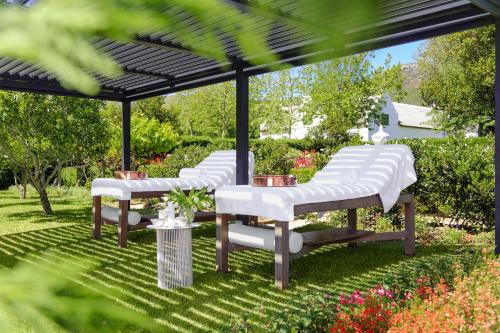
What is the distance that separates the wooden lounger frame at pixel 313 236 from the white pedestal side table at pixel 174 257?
55cm

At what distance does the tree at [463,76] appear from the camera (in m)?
19.0

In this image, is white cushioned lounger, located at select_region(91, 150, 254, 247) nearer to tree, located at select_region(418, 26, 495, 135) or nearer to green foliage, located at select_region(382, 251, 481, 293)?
green foliage, located at select_region(382, 251, 481, 293)

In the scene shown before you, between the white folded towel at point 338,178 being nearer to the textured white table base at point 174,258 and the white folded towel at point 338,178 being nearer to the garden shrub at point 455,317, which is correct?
the textured white table base at point 174,258

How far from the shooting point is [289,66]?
37 cm

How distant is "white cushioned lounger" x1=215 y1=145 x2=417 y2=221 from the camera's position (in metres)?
4.49

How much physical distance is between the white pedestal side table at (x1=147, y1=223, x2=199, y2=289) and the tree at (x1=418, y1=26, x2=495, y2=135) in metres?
17.3

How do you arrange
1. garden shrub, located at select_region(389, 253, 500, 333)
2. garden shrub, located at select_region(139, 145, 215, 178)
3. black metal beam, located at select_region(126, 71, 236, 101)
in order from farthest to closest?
1. garden shrub, located at select_region(139, 145, 215, 178)
2. black metal beam, located at select_region(126, 71, 236, 101)
3. garden shrub, located at select_region(389, 253, 500, 333)

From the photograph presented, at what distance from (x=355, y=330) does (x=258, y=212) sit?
2144 millimetres

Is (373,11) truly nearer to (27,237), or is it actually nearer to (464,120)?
(27,237)

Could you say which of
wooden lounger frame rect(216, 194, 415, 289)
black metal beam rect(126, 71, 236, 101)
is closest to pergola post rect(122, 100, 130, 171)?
black metal beam rect(126, 71, 236, 101)

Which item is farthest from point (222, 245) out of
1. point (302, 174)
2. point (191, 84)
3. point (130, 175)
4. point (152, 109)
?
point (152, 109)

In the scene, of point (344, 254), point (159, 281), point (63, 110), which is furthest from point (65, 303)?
point (63, 110)

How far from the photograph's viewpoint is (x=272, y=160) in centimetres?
1050

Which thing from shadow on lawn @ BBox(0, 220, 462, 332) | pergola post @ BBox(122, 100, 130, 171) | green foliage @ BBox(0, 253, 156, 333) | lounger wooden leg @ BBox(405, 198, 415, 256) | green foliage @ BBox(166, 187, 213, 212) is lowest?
shadow on lawn @ BBox(0, 220, 462, 332)
